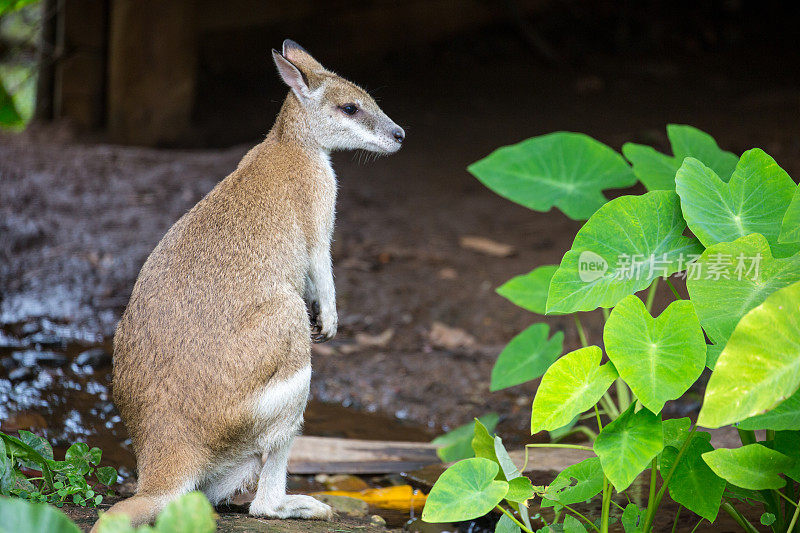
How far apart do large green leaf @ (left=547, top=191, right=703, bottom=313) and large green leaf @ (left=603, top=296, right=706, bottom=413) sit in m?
0.17

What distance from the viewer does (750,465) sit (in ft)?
8.03

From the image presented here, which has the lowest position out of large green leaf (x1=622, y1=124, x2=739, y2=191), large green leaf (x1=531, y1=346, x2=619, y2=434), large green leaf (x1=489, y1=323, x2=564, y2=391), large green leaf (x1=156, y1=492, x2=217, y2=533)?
large green leaf (x1=489, y1=323, x2=564, y2=391)

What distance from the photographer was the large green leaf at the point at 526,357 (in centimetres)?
391

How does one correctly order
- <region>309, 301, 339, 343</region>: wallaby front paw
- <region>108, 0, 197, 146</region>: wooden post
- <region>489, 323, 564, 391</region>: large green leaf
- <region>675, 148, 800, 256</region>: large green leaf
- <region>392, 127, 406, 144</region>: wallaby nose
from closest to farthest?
<region>675, 148, 800, 256</region>: large green leaf < <region>309, 301, 339, 343</region>: wallaby front paw < <region>392, 127, 406, 144</region>: wallaby nose < <region>489, 323, 564, 391</region>: large green leaf < <region>108, 0, 197, 146</region>: wooden post

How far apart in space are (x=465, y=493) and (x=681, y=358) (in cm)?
73

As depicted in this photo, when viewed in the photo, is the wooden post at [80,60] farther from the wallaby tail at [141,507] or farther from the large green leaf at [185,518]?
the large green leaf at [185,518]

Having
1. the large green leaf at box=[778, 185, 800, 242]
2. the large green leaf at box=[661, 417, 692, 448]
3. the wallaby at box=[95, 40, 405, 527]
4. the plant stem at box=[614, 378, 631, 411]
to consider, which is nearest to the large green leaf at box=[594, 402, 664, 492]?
the large green leaf at box=[661, 417, 692, 448]

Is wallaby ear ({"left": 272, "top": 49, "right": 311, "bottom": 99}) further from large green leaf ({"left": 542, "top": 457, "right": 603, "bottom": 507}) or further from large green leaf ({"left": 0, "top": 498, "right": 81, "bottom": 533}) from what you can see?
large green leaf ({"left": 0, "top": 498, "right": 81, "bottom": 533})

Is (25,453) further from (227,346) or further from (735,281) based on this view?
(735,281)

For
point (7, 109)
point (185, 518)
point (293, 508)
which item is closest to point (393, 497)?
point (293, 508)

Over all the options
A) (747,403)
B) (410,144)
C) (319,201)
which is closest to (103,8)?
(410,144)

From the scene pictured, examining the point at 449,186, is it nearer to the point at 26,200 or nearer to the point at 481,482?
the point at 26,200

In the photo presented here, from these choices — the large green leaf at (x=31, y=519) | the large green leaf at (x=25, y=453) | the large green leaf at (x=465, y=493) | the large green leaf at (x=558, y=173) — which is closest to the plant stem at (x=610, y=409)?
the large green leaf at (x=558, y=173)

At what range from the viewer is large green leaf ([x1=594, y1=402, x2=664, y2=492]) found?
2383 mm
